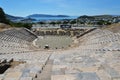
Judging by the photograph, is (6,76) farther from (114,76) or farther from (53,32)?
(53,32)

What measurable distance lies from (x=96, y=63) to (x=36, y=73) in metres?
3.74

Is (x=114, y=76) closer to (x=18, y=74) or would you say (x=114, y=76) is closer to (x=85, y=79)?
(x=85, y=79)

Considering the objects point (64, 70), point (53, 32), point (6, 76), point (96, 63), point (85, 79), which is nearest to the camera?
point (85, 79)

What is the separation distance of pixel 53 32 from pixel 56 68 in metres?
43.6

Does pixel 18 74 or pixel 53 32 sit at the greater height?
pixel 18 74

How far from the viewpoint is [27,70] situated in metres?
10.3

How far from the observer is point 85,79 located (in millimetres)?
8492

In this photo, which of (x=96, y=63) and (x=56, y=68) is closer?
(x=56, y=68)

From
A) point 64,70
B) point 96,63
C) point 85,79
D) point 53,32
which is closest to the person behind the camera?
point 85,79

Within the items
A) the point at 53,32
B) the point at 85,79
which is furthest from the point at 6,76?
the point at 53,32

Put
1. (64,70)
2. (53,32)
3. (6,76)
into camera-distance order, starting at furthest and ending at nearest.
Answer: (53,32) → (64,70) → (6,76)

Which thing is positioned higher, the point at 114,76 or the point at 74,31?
the point at 114,76

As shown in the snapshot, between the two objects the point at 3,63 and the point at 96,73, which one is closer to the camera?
the point at 96,73

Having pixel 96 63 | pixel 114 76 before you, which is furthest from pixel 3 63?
pixel 114 76
